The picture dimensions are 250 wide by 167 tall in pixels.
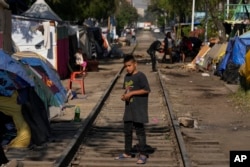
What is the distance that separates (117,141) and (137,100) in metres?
2.63

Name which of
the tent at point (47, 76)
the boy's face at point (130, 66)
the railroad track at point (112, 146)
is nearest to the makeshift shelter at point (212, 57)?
the railroad track at point (112, 146)

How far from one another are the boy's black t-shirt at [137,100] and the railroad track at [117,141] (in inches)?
30.2

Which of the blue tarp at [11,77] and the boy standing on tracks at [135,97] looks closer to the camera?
the boy standing on tracks at [135,97]

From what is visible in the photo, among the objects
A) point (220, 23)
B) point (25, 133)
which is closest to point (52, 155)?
point (25, 133)

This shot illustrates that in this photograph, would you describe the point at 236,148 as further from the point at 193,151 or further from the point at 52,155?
the point at 52,155

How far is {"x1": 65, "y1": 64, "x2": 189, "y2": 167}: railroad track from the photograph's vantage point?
10492 millimetres

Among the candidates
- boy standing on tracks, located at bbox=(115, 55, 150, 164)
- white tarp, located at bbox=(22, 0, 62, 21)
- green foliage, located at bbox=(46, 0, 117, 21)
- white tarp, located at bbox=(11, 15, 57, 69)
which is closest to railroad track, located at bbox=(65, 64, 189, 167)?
boy standing on tracks, located at bbox=(115, 55, 150, 164)

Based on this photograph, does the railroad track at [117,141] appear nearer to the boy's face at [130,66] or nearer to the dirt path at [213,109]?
the dirt path at [213,109]

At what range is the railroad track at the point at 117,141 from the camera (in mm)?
10492

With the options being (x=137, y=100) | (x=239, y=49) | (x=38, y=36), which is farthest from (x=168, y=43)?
(x=137, y=100)

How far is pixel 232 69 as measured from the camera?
26.2m

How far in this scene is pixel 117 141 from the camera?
41.4 feet

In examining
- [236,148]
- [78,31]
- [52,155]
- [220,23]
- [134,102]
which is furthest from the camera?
[220,23]

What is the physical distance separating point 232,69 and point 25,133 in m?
16.3
